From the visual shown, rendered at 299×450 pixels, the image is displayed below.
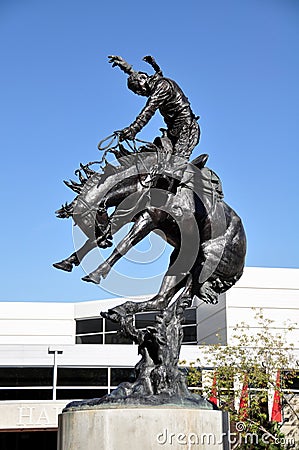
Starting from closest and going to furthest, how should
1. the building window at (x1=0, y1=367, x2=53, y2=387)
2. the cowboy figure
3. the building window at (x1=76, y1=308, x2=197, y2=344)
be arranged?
the cowboy figure
the building window at (x1=0, y1=367, x2=53, y2=387)
the building window at (x1=76, y1=308, x2=197, y2=344)

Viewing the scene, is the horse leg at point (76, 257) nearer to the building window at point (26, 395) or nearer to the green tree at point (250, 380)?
the green tree at point (250, 380)

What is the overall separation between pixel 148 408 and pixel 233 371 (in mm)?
22383

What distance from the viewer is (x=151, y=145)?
8.18 meters

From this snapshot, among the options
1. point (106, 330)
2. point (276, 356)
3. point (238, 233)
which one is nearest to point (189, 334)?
point (106, 330)

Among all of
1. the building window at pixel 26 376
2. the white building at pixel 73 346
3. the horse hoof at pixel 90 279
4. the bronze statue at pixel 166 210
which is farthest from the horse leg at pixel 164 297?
the building window at pixel 26 376

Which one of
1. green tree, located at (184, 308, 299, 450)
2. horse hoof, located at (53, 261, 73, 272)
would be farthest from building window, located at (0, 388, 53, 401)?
horse hoof, located at (53, 261, 73, 272)

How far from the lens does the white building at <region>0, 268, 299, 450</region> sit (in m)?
31.9

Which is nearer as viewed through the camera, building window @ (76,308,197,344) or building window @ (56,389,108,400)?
building window @ (56,389,108,400)

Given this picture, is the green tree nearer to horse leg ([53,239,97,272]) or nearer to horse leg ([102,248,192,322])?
horse leg ([102,248,192,322])

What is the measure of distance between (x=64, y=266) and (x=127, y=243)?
80 centimetres

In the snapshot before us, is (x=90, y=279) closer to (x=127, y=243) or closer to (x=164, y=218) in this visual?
(x=127, y=243)

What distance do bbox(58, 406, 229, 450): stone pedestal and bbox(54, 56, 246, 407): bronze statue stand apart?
998mm

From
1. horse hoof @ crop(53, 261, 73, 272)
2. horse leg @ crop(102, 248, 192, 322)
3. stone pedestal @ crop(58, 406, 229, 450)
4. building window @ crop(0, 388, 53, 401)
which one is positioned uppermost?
horse hoof @ crop(53, 261, 73, 272)

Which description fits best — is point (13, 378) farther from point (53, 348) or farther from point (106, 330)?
point (106, 330)
